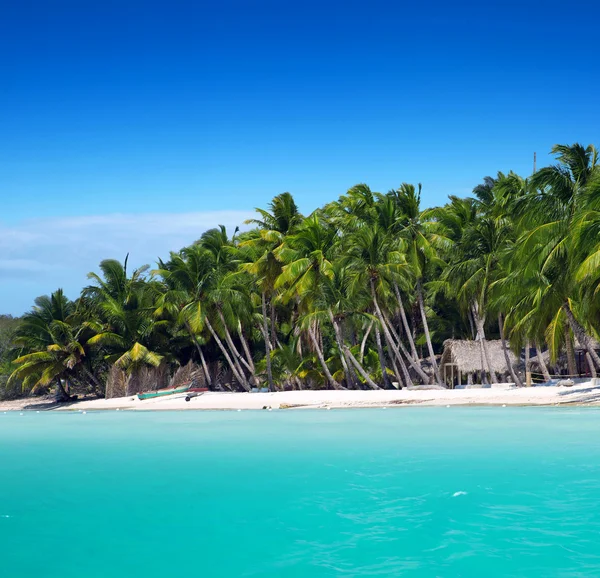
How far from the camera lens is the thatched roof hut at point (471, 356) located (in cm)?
2697

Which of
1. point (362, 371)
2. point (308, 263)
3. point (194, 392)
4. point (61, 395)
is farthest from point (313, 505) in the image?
point (61, 395)

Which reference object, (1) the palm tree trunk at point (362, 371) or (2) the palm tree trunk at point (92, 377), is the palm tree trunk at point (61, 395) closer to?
(2) the palm tree trunk at point (92, 377)

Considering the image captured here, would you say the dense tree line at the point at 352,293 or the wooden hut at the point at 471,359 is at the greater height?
the dense tree line at the point at 352,293

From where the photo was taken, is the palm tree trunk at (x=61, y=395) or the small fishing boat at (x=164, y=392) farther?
the palm tree trunk at (x=61, y=395)

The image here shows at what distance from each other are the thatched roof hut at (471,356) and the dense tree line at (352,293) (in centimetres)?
Result: 91

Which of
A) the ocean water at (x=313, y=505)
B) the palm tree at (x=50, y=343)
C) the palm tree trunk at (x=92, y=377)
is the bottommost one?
the ocean water at (x=313, y=505)

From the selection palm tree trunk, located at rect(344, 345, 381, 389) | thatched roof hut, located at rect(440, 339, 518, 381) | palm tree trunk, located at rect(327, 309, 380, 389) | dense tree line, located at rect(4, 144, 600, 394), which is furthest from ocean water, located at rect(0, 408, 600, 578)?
thatched roof hut, located at rect(440, 339, 518, 381)

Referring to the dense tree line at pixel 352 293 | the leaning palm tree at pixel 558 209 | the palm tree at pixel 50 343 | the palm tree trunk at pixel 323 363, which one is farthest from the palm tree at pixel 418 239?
the palm tree at pixel 50 343

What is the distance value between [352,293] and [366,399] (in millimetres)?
4258

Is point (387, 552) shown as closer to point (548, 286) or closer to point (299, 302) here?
point (548, 286)

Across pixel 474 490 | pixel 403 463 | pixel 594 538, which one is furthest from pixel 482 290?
pixel 594 538

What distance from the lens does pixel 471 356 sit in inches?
1070

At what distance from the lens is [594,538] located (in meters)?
6.27

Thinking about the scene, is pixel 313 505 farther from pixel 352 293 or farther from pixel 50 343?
pixel 50 343
